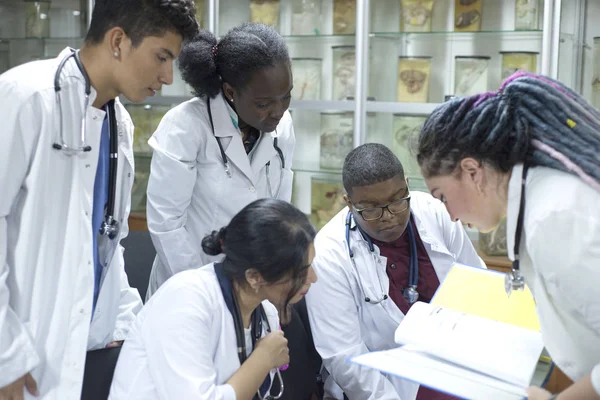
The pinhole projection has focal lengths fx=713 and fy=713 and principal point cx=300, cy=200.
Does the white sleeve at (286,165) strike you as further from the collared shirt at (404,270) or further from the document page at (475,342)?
the document page at (475,342)

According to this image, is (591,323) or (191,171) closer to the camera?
(591,323)

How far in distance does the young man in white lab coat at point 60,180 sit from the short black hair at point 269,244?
1.04ft

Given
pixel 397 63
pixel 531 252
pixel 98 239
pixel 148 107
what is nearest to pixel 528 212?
pixel 531 252

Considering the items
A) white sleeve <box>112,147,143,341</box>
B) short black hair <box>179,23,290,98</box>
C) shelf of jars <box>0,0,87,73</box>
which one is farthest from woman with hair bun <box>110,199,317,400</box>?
shelf of jars <box>0,0,87,73</box>

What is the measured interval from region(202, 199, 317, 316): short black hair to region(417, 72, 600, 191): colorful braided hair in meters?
0.43

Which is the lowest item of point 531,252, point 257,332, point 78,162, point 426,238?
point 257,332

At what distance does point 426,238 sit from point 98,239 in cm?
95

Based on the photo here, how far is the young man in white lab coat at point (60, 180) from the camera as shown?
4.68 ft

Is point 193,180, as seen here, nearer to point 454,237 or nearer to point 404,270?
point 404,270

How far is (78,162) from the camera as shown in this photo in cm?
155

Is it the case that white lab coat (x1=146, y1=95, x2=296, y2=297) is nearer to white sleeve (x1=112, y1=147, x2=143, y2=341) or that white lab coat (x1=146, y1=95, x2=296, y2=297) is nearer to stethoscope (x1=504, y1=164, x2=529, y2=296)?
white sleeve (x1=112, y1=147, x2=143, y2=341)

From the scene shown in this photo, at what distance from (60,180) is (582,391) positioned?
1.09m

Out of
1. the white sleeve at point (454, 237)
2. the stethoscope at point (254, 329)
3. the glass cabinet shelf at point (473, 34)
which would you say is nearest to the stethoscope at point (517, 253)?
the stethoscope at point (254, 329)

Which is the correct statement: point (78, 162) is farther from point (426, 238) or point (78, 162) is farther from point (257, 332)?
point (426, 238)
